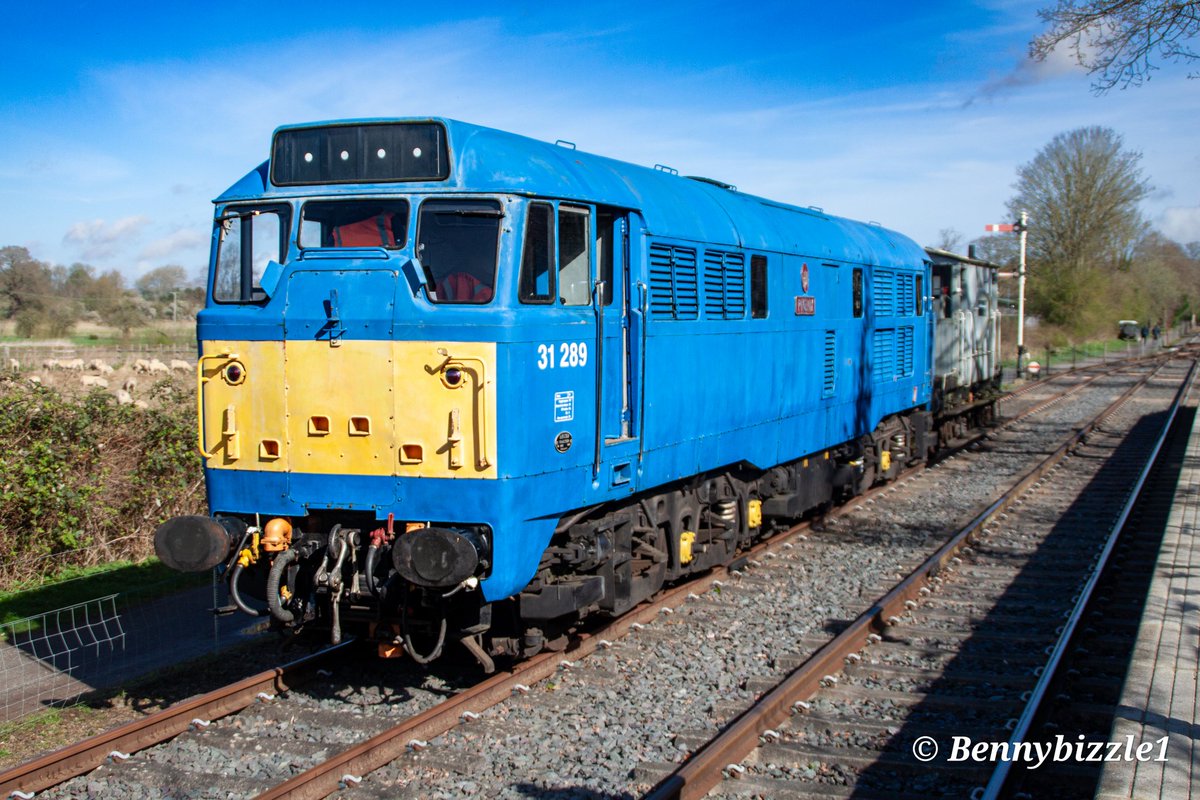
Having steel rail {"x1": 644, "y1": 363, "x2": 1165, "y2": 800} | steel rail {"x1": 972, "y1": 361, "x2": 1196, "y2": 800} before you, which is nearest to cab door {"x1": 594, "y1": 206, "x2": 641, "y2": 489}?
steel rail {"x1": 644, "y1": 363, "x2": 1165, "y2": 800}

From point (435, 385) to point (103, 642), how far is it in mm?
4401

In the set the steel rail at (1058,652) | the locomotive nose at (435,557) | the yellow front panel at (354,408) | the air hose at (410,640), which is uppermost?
the yellow front panel at (354,408)

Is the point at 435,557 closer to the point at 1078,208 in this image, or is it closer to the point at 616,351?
the point at 616,351

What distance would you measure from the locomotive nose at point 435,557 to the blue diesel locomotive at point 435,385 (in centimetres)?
1

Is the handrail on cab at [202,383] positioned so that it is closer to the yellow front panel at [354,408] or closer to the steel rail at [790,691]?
the yellow front panel at [354,408]

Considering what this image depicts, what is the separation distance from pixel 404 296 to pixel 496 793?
3014mm

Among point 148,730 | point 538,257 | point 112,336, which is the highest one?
point 538,257

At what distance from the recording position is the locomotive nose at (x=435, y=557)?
6328mm

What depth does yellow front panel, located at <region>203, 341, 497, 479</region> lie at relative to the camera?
21.6 feet

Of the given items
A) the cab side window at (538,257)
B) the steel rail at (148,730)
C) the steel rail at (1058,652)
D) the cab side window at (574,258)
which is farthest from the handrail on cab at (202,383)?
the steel rail at (1058,652)

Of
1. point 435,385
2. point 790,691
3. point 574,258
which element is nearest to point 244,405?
point 435,385

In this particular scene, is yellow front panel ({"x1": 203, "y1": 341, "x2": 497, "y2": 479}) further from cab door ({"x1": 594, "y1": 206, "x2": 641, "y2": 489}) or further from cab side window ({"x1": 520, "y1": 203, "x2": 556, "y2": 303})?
cab door ({"x1": 594, "y1": 206, "x2": 641, "y2": 489})

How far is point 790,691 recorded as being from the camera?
7.06 m

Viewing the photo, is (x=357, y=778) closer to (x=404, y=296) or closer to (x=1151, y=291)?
(x=404, y=296)
